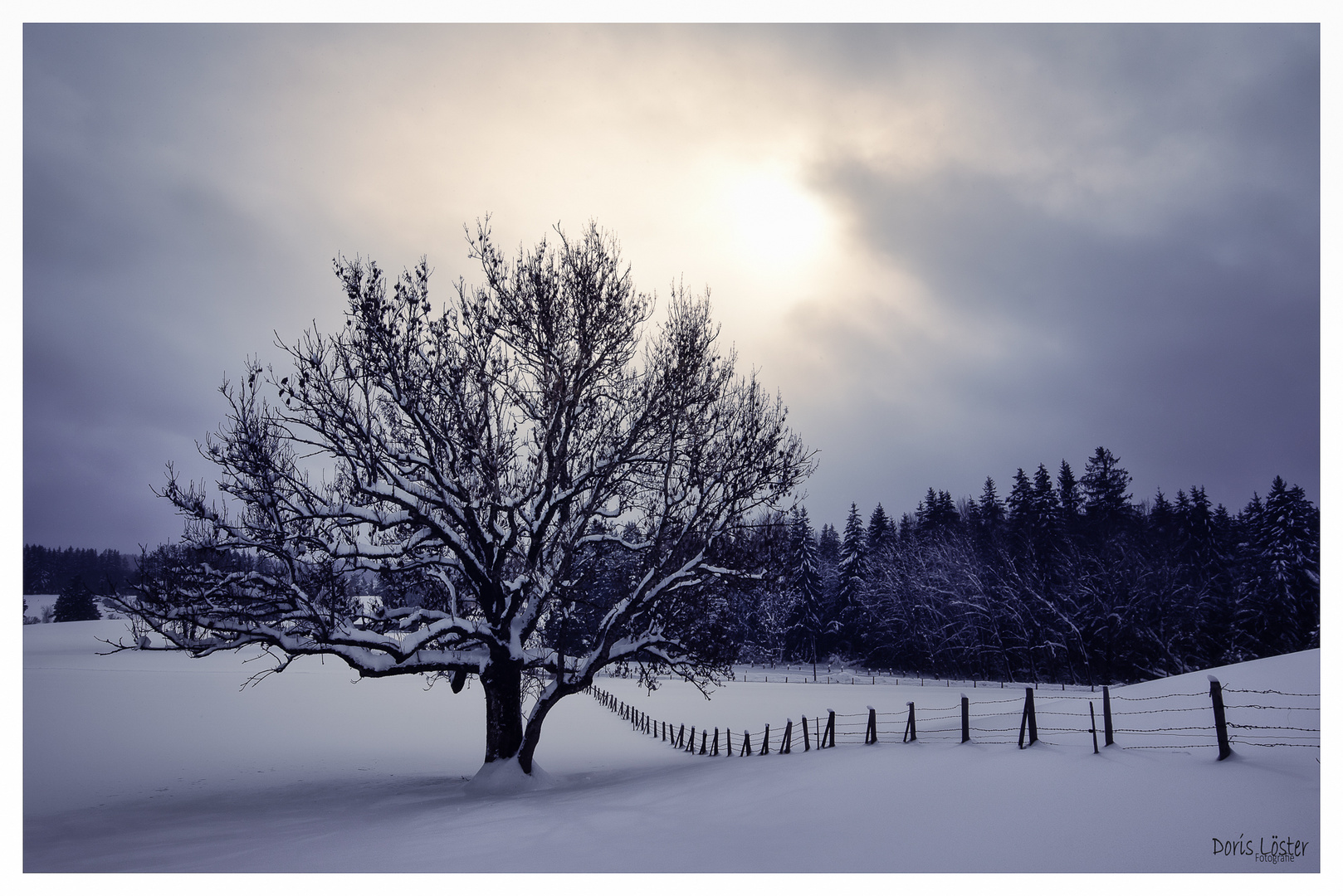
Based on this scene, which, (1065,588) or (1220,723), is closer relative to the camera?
(1220,723)

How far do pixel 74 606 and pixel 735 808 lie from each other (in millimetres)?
93758

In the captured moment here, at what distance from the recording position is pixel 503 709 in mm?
12617

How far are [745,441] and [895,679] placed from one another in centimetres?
5203

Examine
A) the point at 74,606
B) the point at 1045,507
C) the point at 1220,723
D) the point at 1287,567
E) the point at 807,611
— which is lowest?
the point at 74,606

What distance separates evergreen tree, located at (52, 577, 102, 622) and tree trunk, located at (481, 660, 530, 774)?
81254 mm

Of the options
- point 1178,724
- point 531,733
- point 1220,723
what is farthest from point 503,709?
point 1178,724

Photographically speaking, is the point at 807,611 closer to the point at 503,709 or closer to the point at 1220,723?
the point at 503,709

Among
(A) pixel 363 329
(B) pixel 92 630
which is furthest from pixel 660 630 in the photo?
(B) pixel 92 630

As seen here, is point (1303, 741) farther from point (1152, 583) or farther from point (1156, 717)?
point (1152, 583)

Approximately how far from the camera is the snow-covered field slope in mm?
6711

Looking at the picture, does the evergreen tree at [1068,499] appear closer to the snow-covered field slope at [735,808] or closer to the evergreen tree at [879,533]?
the evergreen tree at [879,533]

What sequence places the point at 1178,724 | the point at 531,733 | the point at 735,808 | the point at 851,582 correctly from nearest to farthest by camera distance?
the point at 735,808 → the point at 1178,724 → the point at 531,733 → the point at 851,582

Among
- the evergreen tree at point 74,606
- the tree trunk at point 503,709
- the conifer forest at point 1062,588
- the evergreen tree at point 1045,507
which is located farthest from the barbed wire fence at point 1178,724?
the evergreen tree at point 74,606

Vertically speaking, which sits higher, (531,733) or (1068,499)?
(1068,499)
